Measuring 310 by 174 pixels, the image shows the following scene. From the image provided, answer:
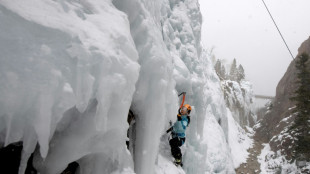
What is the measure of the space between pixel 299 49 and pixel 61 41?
33716mm

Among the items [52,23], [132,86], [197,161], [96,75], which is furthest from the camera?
[197,161]

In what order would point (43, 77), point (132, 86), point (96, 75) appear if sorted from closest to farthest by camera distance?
point (43, 77) < point (96, 75) < point (132, 86)

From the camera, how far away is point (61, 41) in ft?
7.65

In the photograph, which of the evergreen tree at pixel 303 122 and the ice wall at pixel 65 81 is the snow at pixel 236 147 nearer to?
the evergreen tree at pixel 303 122

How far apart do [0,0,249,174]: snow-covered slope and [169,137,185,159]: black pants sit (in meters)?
1.65

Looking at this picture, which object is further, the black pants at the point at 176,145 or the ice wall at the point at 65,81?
the black pants at the point at 176,145

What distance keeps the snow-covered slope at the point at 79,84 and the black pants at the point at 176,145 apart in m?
1.65

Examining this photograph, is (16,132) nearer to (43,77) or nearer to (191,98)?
(43,77)

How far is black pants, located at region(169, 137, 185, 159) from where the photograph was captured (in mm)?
5828

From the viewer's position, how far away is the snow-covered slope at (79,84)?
6.56ft

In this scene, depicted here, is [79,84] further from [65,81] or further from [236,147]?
[236,147]

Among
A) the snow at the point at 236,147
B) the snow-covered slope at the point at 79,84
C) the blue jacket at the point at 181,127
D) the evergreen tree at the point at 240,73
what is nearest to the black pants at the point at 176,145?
the blue jacket at the point at 181,127

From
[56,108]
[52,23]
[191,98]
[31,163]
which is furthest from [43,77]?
[191,98]

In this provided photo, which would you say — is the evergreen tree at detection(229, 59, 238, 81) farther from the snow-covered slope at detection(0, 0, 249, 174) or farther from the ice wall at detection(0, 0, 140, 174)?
the ice wall at detection(0, 0, 140, 174)
